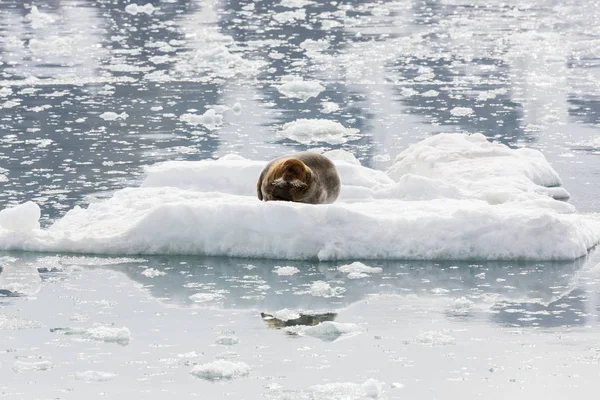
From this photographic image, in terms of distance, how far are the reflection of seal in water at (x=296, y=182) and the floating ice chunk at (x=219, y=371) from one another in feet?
10.3

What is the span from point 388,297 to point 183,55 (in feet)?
45.6

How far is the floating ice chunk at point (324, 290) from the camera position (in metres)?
7.80

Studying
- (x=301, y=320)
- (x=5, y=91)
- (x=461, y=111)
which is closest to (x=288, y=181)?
(x=301, y=320)

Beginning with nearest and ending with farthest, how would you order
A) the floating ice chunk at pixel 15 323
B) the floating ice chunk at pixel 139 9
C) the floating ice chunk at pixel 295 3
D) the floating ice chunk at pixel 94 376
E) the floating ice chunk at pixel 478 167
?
1. the floating ice chunk at pixel 94 376
2. the floating ice chunk at pixel 15 323
3. the floating ice chunk at pixel 478 167
4. the floating ice chunk at pixel 139 9
5. the floating ice chunk at pixel 295 3

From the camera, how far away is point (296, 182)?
30.6 ft

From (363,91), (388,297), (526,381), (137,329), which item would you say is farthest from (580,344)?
(363,91)

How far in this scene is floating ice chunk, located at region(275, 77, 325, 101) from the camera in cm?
1693

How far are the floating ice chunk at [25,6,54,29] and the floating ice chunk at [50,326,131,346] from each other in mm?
19823

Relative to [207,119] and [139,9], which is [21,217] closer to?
[207,119]

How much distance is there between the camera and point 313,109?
15.7 meters

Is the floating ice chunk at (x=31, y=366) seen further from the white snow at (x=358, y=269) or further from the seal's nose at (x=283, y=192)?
the seal's nose at (x=283, y=192)

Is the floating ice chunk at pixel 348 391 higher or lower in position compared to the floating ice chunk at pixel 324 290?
lower

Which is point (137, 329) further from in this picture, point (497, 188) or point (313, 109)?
point (313, 109)

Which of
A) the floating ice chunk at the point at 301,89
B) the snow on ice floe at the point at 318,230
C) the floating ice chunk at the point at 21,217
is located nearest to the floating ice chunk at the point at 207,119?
the floating ice chunk at the point at 301,89
